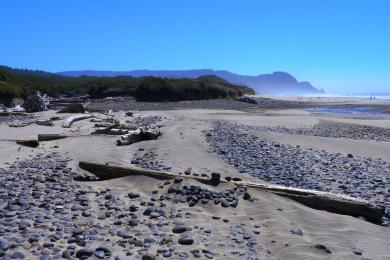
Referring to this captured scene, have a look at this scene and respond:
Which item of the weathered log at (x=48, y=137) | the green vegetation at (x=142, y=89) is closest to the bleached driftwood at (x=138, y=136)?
the weathered log at (x=48, y=137)

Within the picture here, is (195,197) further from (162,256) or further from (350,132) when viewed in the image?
(350,132)

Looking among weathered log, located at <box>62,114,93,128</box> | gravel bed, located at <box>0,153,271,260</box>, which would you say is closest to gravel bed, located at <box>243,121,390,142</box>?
weathered log, located at <box>62,114,93,128</box>

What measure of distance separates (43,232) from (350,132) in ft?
60.0

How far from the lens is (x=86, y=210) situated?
627 centimetres

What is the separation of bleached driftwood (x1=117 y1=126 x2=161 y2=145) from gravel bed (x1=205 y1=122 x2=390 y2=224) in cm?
161

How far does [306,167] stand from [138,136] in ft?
15.7

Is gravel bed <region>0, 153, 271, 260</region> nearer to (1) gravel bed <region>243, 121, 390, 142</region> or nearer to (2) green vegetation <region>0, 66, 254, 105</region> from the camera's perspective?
(1) gravel bed <region>243, 121, 390, 142</region>

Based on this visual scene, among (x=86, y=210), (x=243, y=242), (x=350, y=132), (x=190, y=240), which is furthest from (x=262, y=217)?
(x=350, y=132)

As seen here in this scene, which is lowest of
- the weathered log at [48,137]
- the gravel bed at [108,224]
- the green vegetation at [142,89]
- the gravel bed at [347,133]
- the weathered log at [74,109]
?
the gravel bed at [347,133]

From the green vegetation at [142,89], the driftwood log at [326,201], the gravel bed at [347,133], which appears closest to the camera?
the driftwood log at [326,201]

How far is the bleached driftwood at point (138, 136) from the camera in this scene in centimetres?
1253

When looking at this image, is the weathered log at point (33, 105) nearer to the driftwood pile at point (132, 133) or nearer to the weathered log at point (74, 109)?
the weathered log at point (74, 109)

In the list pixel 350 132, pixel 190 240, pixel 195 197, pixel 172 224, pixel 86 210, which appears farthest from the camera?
pixel 350 132

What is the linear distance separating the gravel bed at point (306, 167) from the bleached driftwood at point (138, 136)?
161cm
